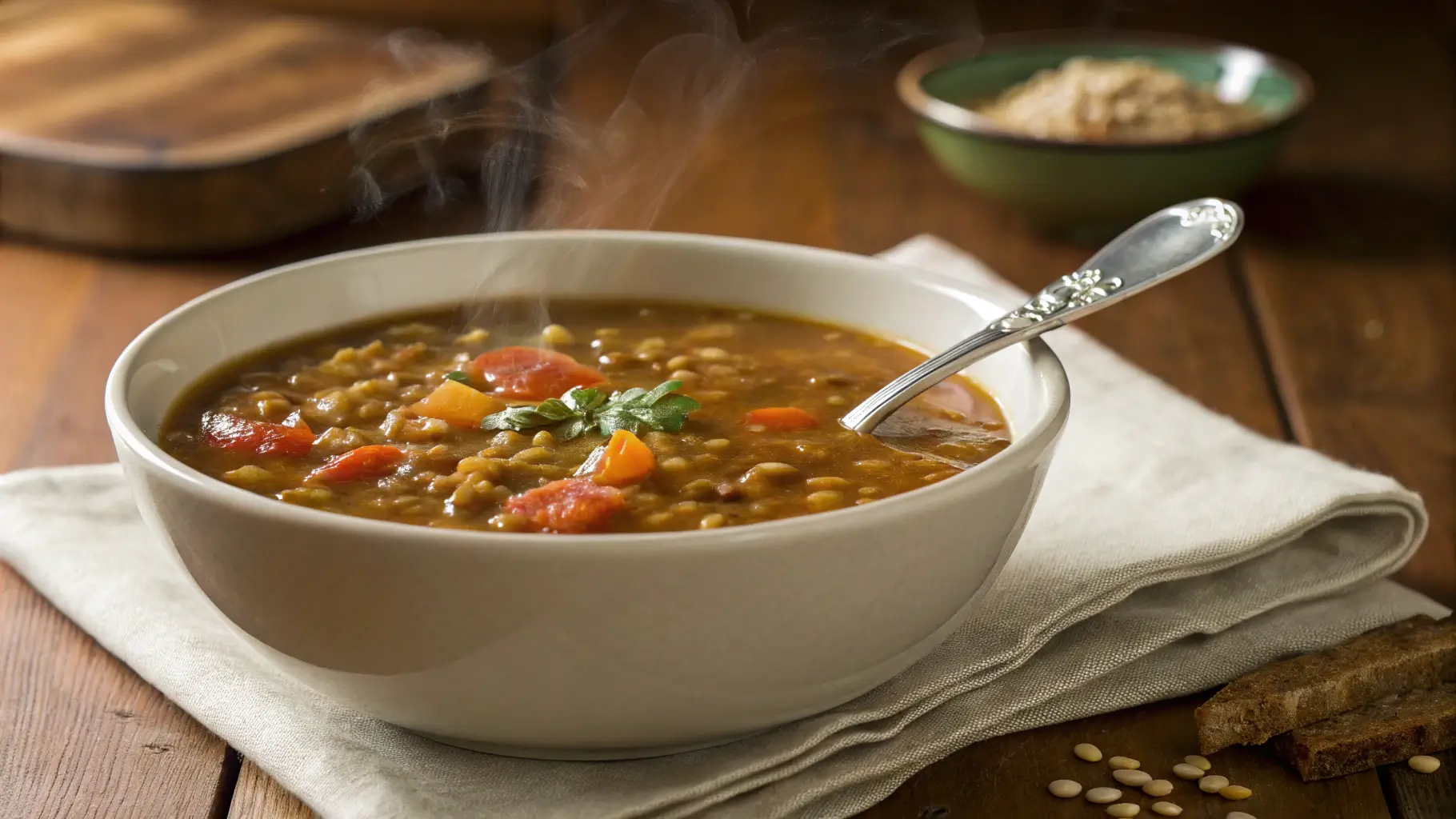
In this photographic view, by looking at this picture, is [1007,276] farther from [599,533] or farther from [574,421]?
[599,533]

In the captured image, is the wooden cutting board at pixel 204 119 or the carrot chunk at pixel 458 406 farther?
the wooden cutting board at pixel 204 119

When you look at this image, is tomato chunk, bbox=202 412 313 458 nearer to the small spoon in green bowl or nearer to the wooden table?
the wooden table

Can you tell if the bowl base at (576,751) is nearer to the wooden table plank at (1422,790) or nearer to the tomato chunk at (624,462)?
the tomato chunk at (624,462)

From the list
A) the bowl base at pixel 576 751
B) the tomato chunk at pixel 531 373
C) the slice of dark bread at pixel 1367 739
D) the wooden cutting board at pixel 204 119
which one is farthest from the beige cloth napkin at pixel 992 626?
the wooden cutting board at pixel 204 119

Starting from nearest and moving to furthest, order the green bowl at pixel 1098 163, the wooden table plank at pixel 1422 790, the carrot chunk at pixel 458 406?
the wooden table plank at pixel 1422 790
the carrot chunk at pixel 458 406
the green bowl at pixel 1098 163

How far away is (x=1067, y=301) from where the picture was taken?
245cm

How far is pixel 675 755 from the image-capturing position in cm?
199

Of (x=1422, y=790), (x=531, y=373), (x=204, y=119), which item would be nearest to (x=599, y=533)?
(x=531, y=373)

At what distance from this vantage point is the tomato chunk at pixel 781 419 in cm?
235

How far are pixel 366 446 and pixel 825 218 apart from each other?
2.52 meters

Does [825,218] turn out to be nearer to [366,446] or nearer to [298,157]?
[298,157]

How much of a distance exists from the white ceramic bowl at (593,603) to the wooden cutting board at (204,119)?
6.36 feet

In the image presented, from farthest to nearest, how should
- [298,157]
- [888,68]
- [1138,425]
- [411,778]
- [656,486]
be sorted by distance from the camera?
[888,68]
[298,157]
[1138,425]
[656,486]
[411,778]

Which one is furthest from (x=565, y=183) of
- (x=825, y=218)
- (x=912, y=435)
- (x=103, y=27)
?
(x=912, y=435)
